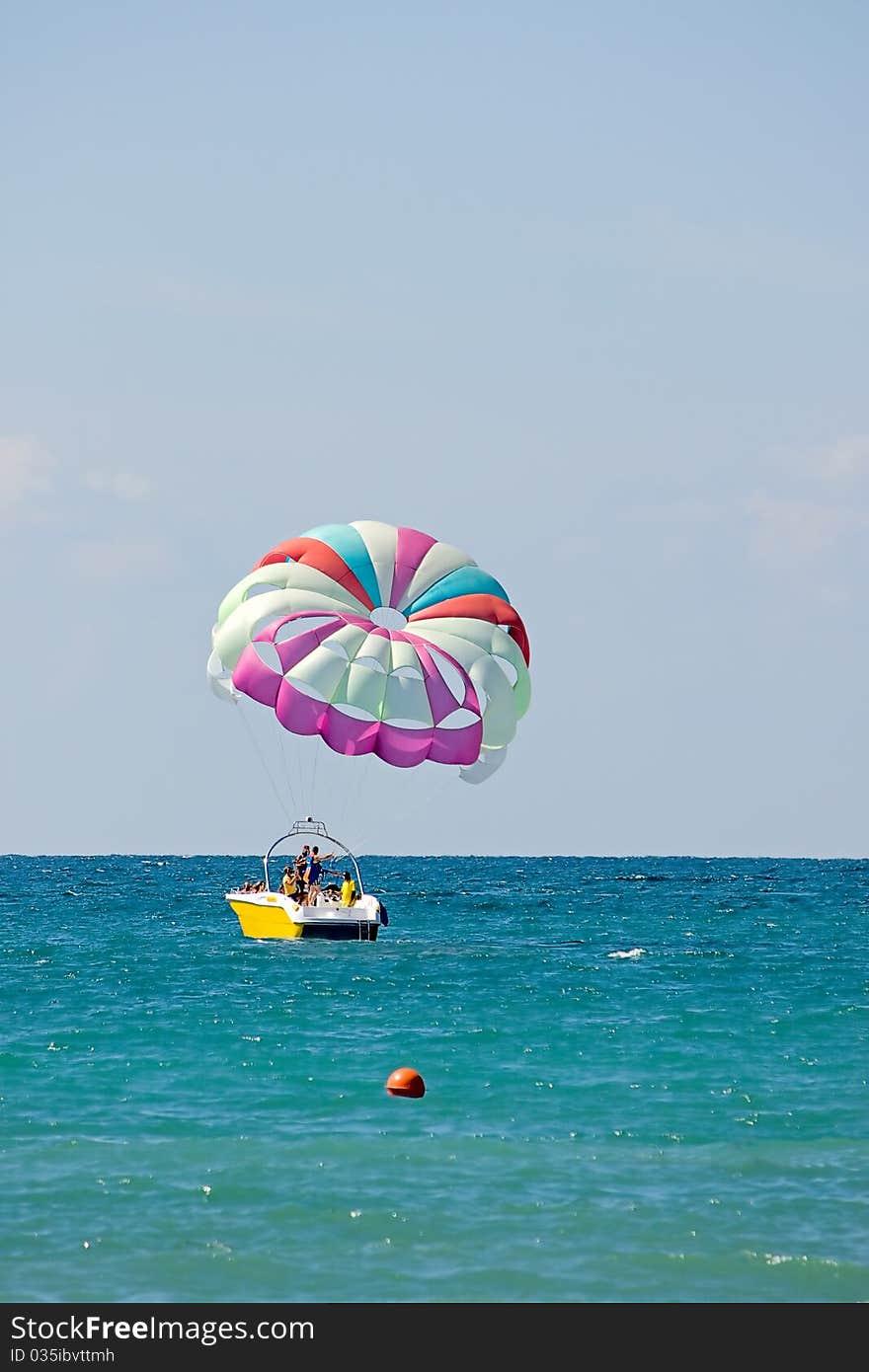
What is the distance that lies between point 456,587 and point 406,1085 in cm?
1409

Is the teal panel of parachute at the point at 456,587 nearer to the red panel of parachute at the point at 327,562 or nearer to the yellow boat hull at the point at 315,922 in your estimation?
the red panel of parachute at the point at 327,562

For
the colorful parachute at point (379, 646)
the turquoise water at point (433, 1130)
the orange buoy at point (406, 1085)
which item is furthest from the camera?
the colorful parachute at point (379, 646)

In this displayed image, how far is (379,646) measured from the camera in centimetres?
2978

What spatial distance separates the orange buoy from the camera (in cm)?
1922

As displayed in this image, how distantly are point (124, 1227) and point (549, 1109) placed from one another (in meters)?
6.07

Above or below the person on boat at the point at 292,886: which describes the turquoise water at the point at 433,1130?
below

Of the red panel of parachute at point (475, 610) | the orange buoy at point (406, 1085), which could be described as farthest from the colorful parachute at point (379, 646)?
the orange buoy at point (406, 1085)

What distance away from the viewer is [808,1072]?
21234 mm

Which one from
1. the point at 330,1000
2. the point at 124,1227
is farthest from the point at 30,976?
the point at 124,1227

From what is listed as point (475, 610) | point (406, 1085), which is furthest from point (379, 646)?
point (406, 1085)

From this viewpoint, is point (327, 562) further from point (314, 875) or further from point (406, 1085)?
point (406, 1085)

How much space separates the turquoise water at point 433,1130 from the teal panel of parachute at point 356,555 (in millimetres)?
7479

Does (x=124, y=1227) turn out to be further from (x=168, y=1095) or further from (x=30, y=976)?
(x=30, y=976)

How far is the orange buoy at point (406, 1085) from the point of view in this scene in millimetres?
19219
